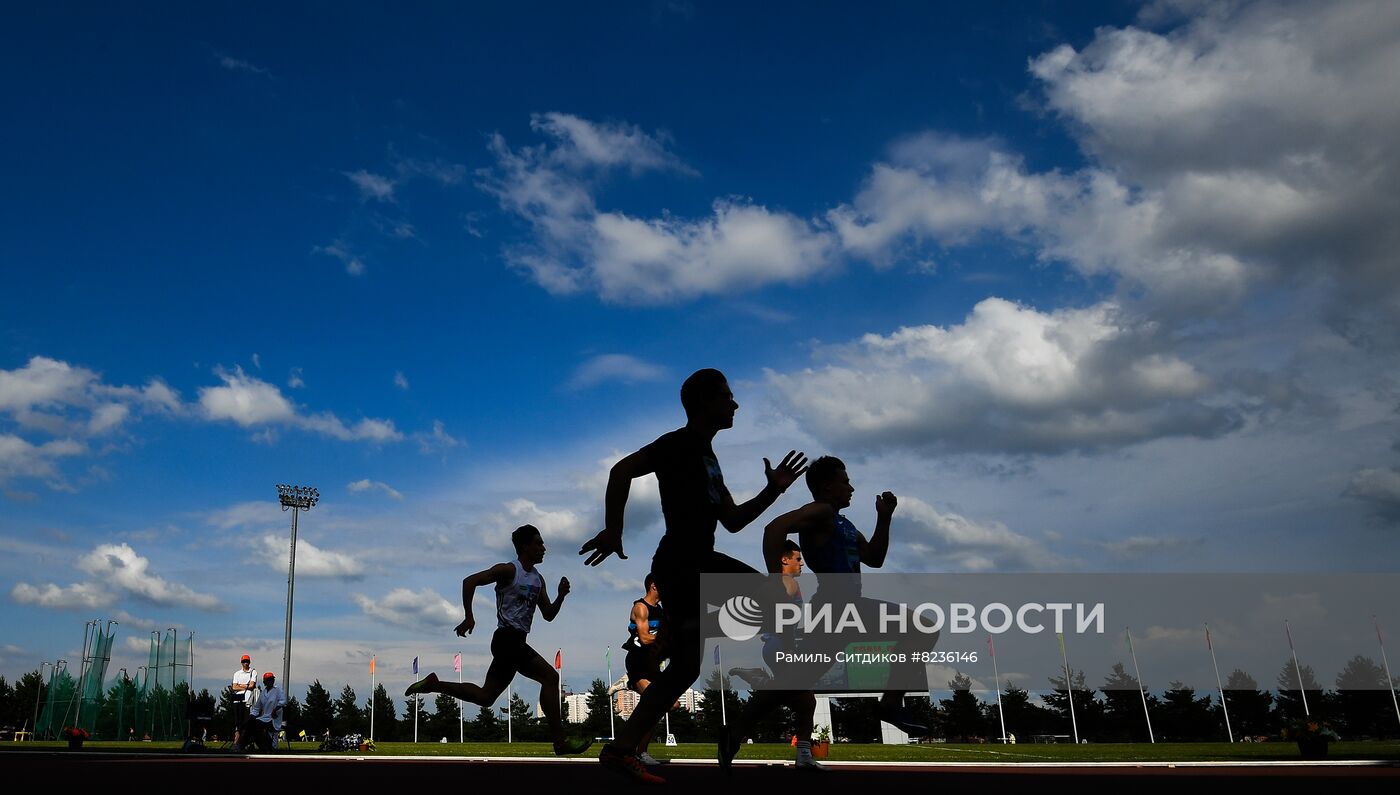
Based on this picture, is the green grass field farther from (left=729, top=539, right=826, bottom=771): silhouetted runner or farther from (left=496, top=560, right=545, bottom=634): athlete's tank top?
(left=729, top=539, right=826, bottom=771): silhouetted runner

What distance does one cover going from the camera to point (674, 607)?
482 centimetres

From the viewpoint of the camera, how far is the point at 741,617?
19.4 ft

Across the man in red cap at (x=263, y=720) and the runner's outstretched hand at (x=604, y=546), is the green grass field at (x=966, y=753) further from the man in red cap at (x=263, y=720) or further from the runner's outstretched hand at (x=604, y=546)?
the runner's outstretched hand at (x=604, y=546)

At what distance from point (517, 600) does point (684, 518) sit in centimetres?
460

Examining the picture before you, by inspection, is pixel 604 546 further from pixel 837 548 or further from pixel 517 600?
pixel 517 600

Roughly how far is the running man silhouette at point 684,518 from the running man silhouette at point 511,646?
4086 millimetres

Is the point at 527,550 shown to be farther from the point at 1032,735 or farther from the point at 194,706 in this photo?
the point at 1032,735

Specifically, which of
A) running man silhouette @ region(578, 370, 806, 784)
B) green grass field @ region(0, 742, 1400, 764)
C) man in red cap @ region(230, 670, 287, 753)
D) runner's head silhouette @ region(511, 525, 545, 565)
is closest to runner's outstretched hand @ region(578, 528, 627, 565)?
running man silhouette @ region(578, 370, 806, 784)

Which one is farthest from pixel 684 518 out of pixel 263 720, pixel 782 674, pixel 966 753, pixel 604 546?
pixel 263 720

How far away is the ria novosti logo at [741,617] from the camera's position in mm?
5624

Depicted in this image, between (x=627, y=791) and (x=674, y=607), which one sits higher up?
(x=674, y=607)

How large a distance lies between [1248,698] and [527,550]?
72064 mm

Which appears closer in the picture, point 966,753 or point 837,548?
point 837,548

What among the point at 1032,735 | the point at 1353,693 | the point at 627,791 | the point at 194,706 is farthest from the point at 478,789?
the point at 1353,693
